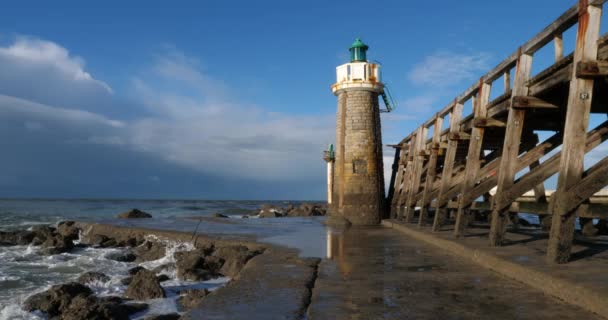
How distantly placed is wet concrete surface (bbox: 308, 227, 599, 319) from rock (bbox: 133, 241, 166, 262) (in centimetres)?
712

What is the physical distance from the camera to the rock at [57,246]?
14.7m

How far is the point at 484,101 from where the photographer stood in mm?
9250

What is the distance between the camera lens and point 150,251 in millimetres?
13391

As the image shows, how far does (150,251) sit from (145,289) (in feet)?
19.8

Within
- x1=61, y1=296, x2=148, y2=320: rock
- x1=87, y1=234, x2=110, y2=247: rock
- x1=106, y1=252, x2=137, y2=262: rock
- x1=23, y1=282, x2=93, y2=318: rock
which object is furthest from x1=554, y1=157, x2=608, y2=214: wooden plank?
x1=87, y1=234, x2=110, y2=247: rock

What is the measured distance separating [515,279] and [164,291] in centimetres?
552

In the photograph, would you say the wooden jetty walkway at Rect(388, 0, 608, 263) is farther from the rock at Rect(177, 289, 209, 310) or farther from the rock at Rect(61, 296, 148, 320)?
the rock at Rect(61, 296, 148, 320)

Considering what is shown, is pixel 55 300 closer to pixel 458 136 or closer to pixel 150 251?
pixel 150 251

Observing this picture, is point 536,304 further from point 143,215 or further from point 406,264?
point 143,215

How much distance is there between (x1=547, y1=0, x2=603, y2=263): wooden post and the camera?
538 cm

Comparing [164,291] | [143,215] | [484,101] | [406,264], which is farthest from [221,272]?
[143,215]

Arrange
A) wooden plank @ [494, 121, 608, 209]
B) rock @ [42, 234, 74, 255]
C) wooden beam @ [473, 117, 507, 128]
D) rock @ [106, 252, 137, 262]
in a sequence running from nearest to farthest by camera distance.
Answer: wooden plank @ [494, 121, 608, 209] < wooden beam @ [473, 117, 507, 128] < rock @ [106, 252, 137, 262] < rock @ [42, 234, 74, 255]

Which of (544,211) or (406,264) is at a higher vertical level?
(544,211)

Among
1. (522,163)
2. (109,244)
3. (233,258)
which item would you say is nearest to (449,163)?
(522,163)
